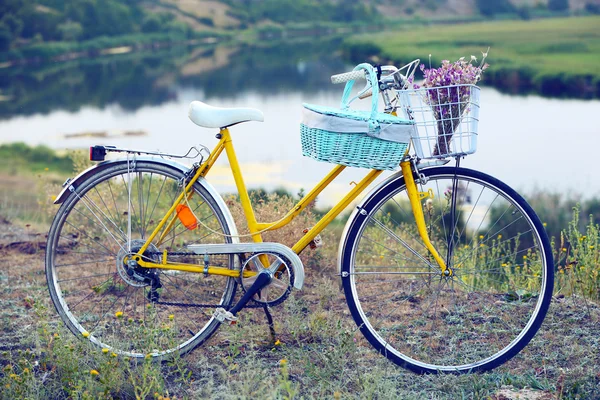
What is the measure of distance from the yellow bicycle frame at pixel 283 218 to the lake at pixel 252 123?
15.2 meters

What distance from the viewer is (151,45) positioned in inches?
1676

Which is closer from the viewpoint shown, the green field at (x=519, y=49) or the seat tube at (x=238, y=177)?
the seat tube at (x=238, y=177)

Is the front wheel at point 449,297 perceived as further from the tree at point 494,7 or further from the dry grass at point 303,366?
the tree at point 494,7

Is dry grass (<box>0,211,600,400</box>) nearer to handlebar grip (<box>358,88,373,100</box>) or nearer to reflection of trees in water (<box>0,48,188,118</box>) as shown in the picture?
handlebar grip (<box>358,88,373,100</box>)

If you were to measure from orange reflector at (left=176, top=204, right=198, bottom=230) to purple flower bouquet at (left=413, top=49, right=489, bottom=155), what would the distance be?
3.73ft

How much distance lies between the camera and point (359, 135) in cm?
283

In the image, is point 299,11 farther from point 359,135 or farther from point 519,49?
point 359,135

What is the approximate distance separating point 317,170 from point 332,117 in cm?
2552

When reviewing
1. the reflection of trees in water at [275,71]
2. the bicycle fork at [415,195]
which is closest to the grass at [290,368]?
the bicycle fork at [415,195]

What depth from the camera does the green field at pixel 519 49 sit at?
33438mm

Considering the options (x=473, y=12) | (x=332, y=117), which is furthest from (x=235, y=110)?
(x=473, y=12)

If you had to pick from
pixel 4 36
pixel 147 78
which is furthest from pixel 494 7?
pixel 4 36

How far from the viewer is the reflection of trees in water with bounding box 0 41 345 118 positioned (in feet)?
125

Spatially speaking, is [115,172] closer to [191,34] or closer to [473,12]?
[191,34]
